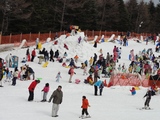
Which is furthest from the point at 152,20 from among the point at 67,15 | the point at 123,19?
the point at 67,15

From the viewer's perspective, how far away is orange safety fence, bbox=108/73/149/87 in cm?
2639

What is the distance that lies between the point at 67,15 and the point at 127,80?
128 ft

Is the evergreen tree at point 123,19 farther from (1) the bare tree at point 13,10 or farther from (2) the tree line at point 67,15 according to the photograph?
(1) the bare tree at point 13,10

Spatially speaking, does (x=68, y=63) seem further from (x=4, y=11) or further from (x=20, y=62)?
(x=4, y=11)

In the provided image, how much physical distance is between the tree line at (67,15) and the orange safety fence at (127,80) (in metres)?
26.6

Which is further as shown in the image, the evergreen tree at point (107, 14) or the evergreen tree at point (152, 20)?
the evergreen tree at point (152, 20)

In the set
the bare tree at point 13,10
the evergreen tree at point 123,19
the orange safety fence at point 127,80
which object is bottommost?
the orange safety fence at point 127,80

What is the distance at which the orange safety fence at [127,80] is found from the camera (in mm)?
26391

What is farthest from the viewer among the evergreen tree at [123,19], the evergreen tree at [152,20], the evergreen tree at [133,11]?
the evergreen tree at [152,20]

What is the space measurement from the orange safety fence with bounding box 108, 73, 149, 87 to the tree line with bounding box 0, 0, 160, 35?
26.6m

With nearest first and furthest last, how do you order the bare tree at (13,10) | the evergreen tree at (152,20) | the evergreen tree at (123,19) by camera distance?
1. the bare tree at (13,10)
2. the evergreen tree at (123,19)
3. the evergreen tree at (152,20)

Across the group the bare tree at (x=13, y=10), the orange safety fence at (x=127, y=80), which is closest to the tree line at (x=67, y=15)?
the bare tree at (x=13, y=10)

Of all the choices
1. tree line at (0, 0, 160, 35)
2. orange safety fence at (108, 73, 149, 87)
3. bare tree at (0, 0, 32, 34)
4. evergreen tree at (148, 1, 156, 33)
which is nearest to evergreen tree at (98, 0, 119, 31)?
tree line at (0, 0, 160, 35)

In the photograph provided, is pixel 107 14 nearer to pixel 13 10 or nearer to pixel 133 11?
pixel 133 11
